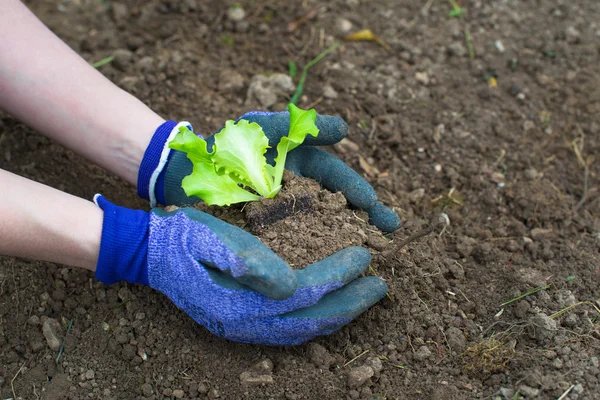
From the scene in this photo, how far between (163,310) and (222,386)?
0.45 metres

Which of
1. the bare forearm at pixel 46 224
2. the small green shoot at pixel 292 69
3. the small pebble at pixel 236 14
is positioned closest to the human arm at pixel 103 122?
the bare forearm at pixel 46 224

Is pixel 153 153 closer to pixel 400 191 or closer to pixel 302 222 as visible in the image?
pixel 302 222

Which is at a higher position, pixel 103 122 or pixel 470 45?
pixel 470 45

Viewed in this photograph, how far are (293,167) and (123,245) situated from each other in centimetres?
82

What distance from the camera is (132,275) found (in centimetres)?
227

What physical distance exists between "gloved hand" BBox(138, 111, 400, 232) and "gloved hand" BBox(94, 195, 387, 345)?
13.0 inches

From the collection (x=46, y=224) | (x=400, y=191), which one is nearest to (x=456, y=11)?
(x=400, y=191)

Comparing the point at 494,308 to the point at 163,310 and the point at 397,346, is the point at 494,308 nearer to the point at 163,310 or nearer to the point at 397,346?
the point at 397,346

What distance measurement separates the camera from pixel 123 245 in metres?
2.20

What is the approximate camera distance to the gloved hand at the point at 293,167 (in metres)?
2.46

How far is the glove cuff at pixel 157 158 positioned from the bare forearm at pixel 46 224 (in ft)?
1.28

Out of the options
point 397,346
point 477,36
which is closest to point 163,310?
point 397,346

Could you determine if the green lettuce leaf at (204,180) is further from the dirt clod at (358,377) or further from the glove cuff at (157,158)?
the dirt clod at (358,377)

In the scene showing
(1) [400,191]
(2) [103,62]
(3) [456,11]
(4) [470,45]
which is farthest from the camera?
(3) [456,11]
